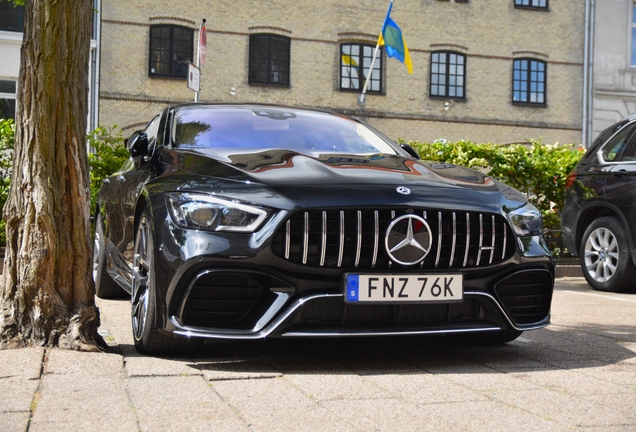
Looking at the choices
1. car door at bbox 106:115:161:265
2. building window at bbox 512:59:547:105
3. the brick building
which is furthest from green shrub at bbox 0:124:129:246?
building window at bbox 512:59:547:105

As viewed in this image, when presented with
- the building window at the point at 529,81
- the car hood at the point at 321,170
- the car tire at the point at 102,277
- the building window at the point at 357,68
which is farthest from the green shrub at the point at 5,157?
the building window at the point at 529,81

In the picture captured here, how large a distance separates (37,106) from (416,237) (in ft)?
6.72

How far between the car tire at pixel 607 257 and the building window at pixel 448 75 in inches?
773

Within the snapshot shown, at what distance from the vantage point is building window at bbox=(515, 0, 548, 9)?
28656mm

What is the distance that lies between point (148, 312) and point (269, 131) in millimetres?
1597

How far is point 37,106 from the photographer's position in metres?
4.43

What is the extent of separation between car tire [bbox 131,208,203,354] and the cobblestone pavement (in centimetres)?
8

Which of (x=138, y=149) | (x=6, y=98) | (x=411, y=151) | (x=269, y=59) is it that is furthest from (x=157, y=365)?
(x=269, y=59)

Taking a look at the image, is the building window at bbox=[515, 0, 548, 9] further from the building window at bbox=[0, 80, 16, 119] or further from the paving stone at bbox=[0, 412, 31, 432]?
Result: the paving stone at bbox=[0, 412, 31, 432]

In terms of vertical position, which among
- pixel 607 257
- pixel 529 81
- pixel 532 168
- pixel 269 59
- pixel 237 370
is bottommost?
pixel 237 370

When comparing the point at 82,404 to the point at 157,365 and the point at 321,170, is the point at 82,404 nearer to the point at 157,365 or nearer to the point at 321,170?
the point at 157,365

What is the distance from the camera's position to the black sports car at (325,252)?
12.8ft

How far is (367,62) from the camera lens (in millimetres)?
27406

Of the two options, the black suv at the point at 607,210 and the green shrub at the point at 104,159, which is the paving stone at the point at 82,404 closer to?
the black suv at the point at 607,210
